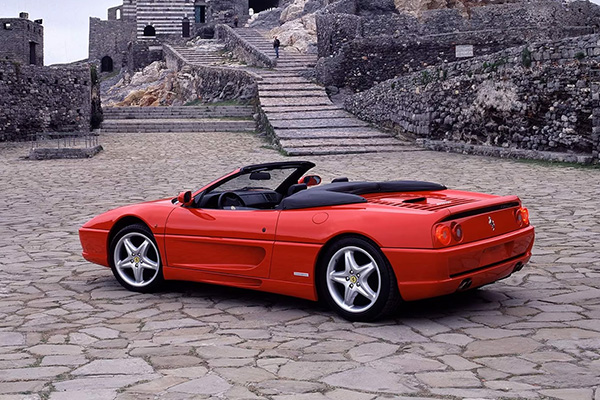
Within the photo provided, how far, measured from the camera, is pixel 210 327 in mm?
4930

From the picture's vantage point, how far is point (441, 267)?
15.0ft

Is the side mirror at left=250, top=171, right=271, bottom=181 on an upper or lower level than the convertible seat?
upper

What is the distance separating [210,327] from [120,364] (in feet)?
2.83

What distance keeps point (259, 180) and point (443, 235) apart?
1.71 m

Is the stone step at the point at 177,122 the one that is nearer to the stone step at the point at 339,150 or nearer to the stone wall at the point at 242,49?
the stone wall at the point at 242,49

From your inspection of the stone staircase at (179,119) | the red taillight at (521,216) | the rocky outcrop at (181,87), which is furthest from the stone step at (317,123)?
the red taillight at (521,216)

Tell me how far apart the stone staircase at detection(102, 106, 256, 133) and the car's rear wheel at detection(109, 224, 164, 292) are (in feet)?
67.0

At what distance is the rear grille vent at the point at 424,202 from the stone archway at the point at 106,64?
59108mm

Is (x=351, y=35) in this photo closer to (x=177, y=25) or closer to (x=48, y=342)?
(x=48, y=342)

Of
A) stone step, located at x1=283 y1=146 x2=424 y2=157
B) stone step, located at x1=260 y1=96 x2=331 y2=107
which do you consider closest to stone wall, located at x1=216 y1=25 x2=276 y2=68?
stone step, located at x1=260 y1=96 x2=331 y2=107

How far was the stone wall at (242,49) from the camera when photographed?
111ft

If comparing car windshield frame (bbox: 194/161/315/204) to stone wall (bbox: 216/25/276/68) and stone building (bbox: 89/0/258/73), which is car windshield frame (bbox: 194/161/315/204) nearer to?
stone wall (bbox: 216/25/276/68)

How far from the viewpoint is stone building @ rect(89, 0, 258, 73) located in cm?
4800

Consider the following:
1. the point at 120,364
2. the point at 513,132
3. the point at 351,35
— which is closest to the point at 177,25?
the point at 351,35
